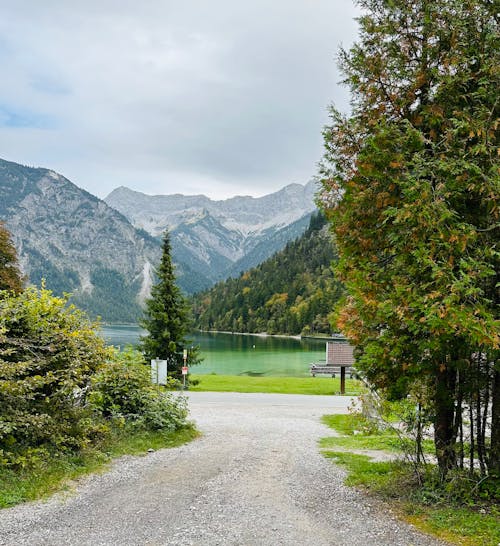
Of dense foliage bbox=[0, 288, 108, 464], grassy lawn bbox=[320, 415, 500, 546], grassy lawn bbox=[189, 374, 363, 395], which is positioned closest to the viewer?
grassy lawn bbox=[320, 415, 500, 546]

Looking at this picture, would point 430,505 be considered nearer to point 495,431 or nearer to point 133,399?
point 495,431

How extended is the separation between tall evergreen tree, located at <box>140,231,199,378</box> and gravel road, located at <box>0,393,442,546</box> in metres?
18.8

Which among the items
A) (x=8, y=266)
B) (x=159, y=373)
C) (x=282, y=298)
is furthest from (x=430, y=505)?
(x=282, y=298)

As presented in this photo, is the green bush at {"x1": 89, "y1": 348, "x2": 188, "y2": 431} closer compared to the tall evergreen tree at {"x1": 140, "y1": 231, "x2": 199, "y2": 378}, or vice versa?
the green bush at {"x1": 89, "y1": 348, "x2": 188, "y2": 431}

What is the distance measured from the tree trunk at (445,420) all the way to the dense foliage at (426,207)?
0.02 meters

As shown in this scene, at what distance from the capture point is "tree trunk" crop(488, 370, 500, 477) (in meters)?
7.08

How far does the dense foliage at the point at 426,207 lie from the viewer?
6.35 metres

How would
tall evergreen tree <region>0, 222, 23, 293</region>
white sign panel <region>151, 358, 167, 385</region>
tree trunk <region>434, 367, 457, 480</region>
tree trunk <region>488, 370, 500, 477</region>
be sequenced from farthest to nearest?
tall evergreen tree <region>0, 222, 23, 293</region> < white sign panel <region>151, 358, 167, 385</region> < tree trunk <region>434, 367, 457, 480</region> < tree trunk <region>488, 370, 500, 477</region>

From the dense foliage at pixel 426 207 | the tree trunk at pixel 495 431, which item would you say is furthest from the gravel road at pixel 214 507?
the dense foliage at pixel 426 207

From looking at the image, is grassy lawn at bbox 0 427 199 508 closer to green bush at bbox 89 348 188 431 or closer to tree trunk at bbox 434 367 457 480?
green bush at bbox 89 348 188 431

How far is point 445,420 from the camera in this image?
7762 mm

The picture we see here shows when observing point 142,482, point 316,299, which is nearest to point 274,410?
point 142,482

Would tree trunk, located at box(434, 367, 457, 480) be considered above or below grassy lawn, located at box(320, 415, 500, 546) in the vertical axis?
above

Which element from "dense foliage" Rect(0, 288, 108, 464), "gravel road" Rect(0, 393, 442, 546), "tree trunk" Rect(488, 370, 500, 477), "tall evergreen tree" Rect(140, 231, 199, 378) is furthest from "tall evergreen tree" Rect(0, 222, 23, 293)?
"tree trunk" Rect(488, 370, 500, 477)
